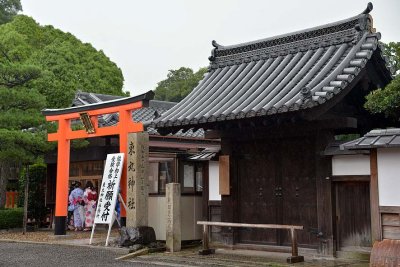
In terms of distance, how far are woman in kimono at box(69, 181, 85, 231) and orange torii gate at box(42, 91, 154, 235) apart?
7.09 feet

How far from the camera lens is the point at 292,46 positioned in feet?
44.8

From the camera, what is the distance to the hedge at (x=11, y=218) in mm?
19641

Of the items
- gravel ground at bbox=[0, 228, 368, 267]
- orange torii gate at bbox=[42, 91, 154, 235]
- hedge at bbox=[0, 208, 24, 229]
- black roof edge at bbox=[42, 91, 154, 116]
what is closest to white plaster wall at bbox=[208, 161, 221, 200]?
gravel ground at bbox=[0, 228, 368, 267]

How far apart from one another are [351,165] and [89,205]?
11804mm

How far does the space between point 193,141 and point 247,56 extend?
677cm

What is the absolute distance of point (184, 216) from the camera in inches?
555

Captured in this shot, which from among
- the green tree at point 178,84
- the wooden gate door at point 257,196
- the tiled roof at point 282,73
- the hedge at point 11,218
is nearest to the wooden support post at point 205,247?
the wooden gate door at point 257,196

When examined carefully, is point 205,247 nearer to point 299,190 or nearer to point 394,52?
point 299,190

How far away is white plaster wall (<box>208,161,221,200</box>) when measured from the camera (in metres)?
13.8

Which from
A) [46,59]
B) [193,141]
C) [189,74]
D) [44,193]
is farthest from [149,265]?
[189,74]

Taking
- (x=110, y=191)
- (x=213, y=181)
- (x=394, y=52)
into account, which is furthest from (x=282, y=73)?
(x=110, y=191)

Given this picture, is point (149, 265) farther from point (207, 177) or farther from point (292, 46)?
point (292, 46)

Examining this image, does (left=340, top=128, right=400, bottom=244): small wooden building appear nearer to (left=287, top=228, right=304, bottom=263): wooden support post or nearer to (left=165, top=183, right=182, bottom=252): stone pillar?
(left=287, top=228, right=304, bottom=263): wooden support post

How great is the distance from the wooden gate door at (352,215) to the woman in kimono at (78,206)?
11.4 m
